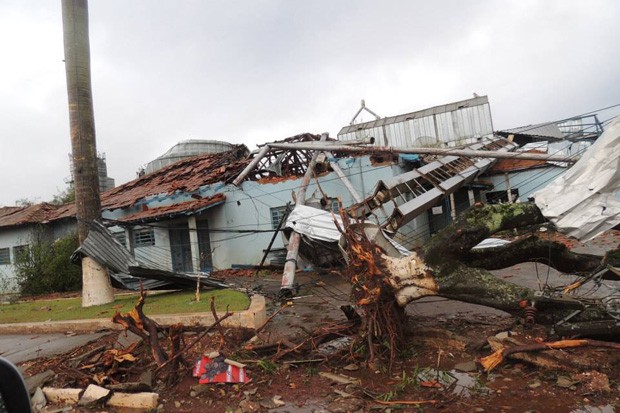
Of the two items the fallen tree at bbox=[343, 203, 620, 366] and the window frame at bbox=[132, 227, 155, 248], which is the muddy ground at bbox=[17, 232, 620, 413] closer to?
the fallen tree at bbox=[343, 203, 620, 366]

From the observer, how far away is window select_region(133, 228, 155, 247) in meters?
17.5

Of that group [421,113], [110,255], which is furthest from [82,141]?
[421,113]

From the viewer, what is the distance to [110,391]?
3.89 meters

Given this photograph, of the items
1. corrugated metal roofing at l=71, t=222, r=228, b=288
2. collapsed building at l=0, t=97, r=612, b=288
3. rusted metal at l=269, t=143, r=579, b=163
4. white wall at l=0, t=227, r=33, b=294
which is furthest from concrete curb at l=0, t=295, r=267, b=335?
white wall at l=0, t=227, r=33, b=294

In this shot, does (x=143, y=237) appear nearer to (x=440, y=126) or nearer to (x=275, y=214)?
(x=275, y=214)

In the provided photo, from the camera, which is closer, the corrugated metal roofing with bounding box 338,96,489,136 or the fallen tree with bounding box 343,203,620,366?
the fallen tree with bounding box 343,203,620,366

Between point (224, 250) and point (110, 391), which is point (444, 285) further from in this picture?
point (224, 250)

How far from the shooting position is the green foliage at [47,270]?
1523 centimetres

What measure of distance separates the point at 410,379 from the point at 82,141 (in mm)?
7821

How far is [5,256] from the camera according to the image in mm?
19828

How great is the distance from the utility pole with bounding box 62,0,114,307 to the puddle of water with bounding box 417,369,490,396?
696 cm

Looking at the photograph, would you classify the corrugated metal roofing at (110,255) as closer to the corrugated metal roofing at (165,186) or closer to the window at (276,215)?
the corrugated metal roofing at (165,186)

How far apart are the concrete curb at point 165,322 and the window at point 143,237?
9.55m

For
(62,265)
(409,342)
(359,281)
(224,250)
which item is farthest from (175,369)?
(62,265)
